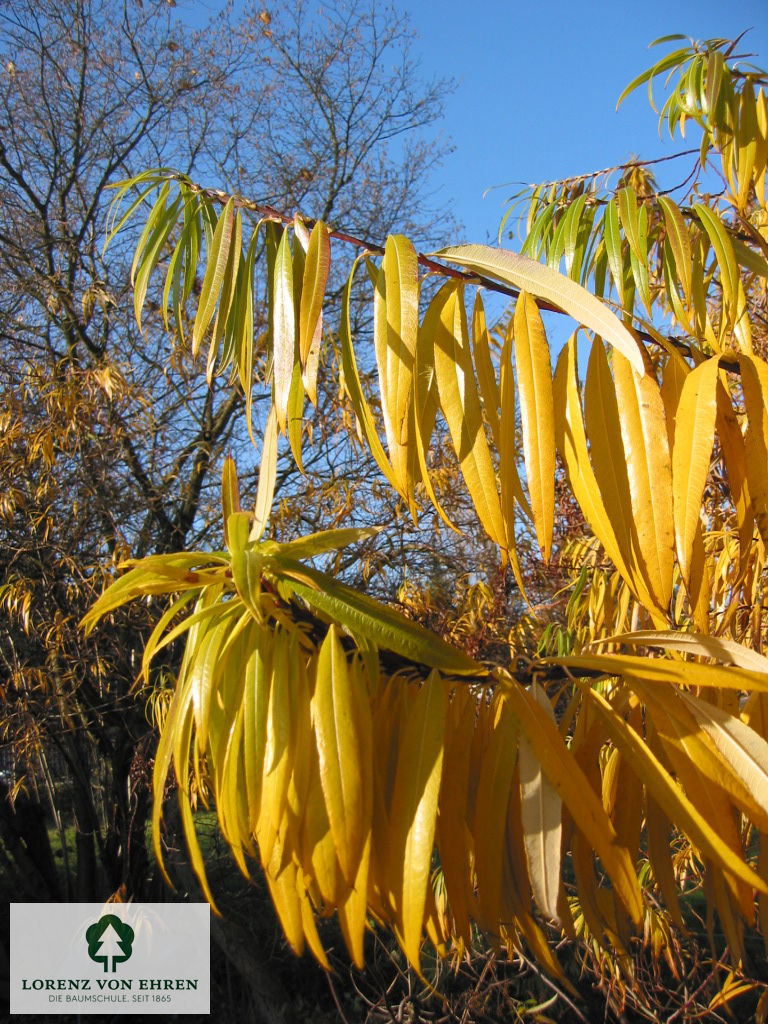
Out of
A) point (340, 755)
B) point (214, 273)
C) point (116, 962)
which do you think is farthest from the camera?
point (116, 962)

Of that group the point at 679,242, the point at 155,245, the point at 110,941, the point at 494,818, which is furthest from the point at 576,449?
the point at 110,941

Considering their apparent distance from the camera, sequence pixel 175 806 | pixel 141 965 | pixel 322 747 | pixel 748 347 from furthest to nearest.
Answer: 1. pixel 175 806
2. pixel 141 965
3. pixel 748 347
4. pixel 322 747

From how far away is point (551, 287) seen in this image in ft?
1.48

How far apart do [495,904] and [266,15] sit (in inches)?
248

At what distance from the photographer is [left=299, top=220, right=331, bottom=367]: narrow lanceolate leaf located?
55cm

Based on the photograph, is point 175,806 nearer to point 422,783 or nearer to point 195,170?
point 422,783

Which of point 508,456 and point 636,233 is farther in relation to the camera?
point 636,233

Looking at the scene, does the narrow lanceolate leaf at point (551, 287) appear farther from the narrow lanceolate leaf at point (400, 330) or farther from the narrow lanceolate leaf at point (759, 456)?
the narrow lanceolate leaf at point (759, 456)

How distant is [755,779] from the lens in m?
0.42

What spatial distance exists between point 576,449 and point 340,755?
252mm

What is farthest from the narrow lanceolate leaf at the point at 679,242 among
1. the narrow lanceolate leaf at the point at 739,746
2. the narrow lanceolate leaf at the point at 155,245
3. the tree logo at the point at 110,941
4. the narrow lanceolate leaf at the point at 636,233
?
the tree logo at the point at 110,941

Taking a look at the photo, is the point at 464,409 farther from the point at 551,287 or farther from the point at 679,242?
the point at 679,242

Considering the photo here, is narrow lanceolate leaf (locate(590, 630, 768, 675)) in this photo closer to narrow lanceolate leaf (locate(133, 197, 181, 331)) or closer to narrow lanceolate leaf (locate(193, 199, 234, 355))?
narrow lanceolate leaf (locate(193, 199, 234, 355))

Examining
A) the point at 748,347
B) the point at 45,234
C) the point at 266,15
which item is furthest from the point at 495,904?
the point at 266,15
